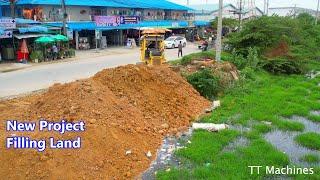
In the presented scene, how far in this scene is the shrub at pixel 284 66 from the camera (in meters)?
24.8

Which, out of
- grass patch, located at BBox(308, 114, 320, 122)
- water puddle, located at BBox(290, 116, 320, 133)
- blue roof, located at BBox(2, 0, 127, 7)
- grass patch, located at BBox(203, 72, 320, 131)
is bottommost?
water puddle, located at BBox(290, 116, 320, 133)

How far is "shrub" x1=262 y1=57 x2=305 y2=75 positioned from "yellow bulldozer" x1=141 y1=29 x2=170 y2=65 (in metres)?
6.46

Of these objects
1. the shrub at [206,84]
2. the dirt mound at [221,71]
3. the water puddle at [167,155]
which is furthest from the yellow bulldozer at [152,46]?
the water puddle at [167,155]

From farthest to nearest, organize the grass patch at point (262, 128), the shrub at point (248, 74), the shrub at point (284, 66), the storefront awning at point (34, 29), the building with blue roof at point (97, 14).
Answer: the building with blue roof at point (97, 14) < the storefront awning at point (34, 29) < the shrub at point (284, 66) < the shrub at point (248, 74) < the grass patch at point (262, 128)

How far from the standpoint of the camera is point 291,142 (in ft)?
37.6

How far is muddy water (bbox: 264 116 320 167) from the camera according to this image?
34.0 ft

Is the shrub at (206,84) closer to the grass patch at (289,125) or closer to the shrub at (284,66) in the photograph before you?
the grass patch at (289,125)

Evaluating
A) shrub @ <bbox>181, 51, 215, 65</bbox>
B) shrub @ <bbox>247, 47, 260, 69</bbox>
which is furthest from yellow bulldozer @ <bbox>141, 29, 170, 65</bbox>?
shrub @ <bbox>247, 47, 260, 69</bbox>

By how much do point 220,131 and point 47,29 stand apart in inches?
934

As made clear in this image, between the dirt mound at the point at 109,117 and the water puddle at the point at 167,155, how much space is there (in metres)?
0.18

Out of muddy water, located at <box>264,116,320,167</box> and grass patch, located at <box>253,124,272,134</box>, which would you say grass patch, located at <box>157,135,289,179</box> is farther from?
grass patch, located at <box>253,124,272,134</box>

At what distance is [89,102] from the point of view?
11.2 meters

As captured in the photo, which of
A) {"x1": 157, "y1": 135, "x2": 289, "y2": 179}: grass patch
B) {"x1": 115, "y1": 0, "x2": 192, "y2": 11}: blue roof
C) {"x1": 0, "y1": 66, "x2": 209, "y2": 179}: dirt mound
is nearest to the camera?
{"x1": 0, "y1": 66, "x2": 209, "y2": 179}: dirt mound

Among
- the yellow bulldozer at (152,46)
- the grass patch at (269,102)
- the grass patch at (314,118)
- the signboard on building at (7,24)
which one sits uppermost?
the signboard on building at (7,24)
